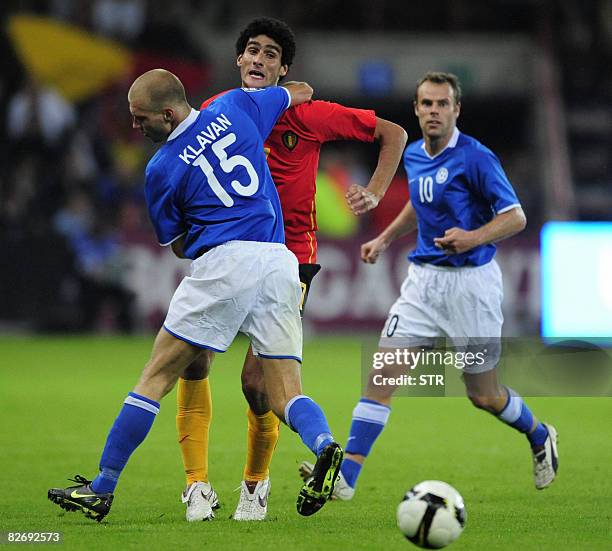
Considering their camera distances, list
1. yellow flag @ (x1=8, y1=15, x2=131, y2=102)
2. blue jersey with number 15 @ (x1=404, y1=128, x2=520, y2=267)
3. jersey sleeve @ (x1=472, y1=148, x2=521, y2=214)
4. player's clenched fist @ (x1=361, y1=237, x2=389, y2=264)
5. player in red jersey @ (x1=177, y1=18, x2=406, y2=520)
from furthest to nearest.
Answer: yellow flag @ (x1=8, y1=15, x2=131, y2=102) < player's clenched fist @ (x1=361, y1=237, x2=389, y2=264) < blue jersey with number 15 @ (x1=404, y1=128, x2=520, y2=267) < jersey sleeve @ (x1=472, y1=148, x2=521, y2=214) < player in red jersey @ (x1=177, y1=18, x2=406, y2=520)

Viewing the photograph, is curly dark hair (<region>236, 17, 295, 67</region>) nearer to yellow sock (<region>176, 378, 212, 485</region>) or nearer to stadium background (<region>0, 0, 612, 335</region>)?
yellow sock (<region>176, 378, 212, 485</region>)

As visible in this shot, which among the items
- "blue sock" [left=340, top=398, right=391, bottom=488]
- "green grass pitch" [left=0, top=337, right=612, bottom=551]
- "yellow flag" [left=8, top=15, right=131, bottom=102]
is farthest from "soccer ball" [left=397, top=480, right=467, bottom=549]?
"yellow flag" [left=8, top=15, right=131, bottom=102]

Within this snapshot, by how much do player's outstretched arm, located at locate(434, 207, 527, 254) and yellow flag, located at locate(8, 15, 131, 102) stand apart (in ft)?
42.3

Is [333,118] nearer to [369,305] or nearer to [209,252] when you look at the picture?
[209,252]

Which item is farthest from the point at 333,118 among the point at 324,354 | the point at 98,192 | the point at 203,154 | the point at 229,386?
the point at 98,192

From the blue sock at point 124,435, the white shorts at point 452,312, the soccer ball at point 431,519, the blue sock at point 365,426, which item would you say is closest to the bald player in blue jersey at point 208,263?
the blue sock at point 124,435

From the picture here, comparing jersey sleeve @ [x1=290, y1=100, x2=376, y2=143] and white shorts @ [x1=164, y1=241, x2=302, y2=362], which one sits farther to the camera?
jersey sleeve @ [x1=290, y1=100, x2=376, y2=143]

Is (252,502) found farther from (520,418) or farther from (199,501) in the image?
(520,418)

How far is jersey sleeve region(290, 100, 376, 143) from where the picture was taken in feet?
19.5

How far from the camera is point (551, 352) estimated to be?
8.88 metres

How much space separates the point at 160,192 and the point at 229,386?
631cm

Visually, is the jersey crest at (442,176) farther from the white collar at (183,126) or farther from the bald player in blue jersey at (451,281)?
the white collar at (183,126)

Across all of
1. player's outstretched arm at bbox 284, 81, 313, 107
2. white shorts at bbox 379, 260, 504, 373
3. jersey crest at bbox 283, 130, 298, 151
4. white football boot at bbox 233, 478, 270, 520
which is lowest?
white football boot at bbox 233, 478, 270, 520

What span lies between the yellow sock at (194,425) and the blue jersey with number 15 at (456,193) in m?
1.64
